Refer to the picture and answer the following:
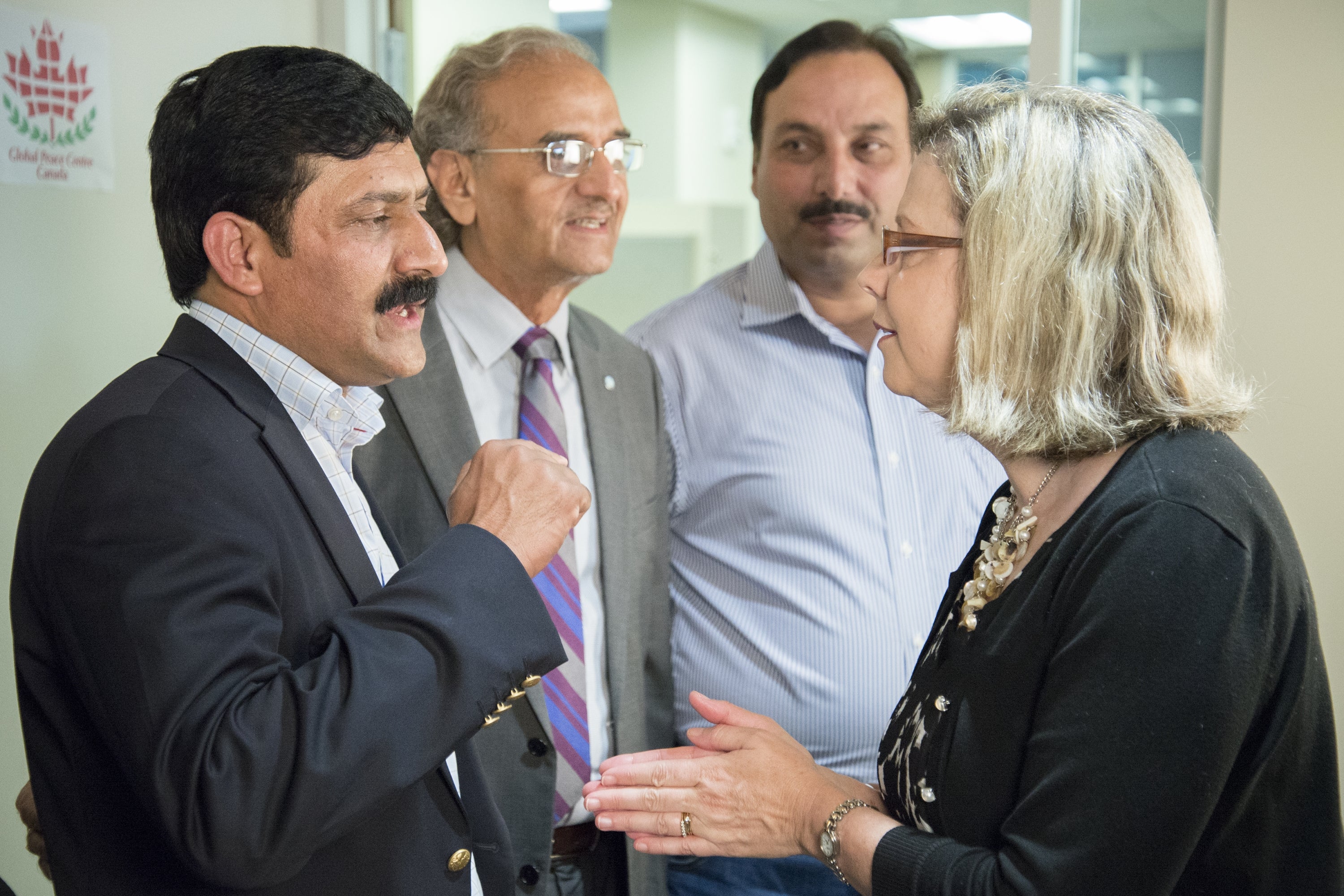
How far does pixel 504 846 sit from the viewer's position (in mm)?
1395

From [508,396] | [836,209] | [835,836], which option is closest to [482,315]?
[508,396]

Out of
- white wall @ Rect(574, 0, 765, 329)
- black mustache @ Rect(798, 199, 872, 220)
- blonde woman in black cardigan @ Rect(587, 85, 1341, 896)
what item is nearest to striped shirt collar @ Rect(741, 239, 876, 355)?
black mustache @ Rect(798, 199, 872, 220)

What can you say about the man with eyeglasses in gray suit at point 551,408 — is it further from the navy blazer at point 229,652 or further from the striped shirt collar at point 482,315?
the navy blazer at point 229,652

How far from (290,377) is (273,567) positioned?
274 mm

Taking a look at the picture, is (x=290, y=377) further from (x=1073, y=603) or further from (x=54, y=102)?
(x=54, y=102)

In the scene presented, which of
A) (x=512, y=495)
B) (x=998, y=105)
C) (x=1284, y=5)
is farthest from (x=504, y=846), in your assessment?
(x=1284, y=5)

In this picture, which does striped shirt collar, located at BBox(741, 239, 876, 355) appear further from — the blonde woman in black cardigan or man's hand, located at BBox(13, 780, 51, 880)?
man's hand, located at BBox(13, 780, 51, 880)

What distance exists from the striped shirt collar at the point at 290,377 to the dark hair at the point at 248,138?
64 mm

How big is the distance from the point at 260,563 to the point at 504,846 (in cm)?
54

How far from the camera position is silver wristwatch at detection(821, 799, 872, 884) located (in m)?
1.30

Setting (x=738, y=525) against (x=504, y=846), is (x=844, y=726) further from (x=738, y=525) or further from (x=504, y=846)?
(x=504, y=846)

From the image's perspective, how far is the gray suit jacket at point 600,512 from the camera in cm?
183

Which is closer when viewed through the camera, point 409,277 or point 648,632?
point 409,277

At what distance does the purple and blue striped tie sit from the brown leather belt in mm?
30
